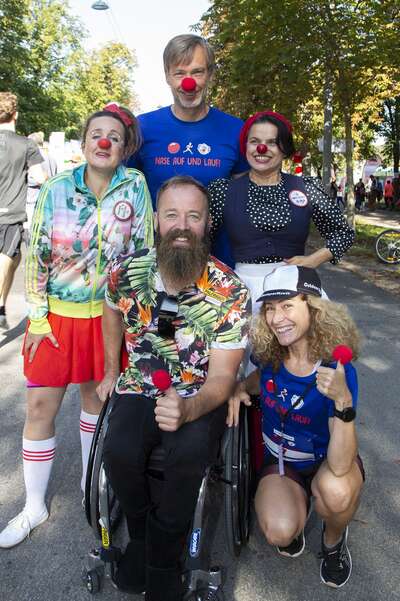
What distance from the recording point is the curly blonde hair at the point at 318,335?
2199 millimetres

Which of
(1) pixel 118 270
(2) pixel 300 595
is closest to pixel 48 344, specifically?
(1) pixel 118 270

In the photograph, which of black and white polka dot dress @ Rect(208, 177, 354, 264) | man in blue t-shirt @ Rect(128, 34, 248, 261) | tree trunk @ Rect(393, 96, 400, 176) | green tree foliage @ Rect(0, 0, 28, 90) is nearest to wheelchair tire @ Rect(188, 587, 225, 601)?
black and white polka dot dress @ Rect(208, 177, 354, 264)

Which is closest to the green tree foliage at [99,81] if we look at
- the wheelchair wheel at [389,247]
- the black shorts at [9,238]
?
the wheelchair wheel at [389,247]

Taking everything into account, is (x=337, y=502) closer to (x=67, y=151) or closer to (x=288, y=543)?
(x=288, y=543)

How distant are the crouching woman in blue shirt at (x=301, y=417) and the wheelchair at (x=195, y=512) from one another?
11 cm

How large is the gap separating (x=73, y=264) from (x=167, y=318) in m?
0.52

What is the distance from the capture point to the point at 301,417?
226cm

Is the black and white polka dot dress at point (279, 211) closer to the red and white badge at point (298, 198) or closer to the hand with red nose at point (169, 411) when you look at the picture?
the red and white badge at point (298, 198)

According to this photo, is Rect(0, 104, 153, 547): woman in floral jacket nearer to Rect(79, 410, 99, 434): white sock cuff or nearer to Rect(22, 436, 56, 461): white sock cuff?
Rect(22, 436, 56, 461): white sock cuff

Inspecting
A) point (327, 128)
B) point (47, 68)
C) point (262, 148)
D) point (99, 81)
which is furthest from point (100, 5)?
point (262, 148)

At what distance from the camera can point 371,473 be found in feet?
10.1

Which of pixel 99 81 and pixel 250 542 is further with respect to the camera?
pixel 99 81

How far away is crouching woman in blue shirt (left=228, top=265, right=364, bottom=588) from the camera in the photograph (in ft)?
6.98

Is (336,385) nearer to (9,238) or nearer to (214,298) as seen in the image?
(214,298)
